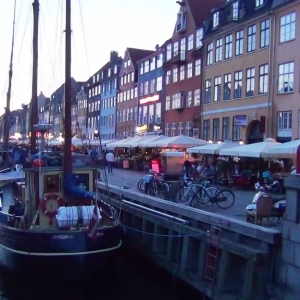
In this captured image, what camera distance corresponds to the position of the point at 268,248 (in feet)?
36.7

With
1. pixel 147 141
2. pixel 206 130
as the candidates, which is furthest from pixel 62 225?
pixel 206 130

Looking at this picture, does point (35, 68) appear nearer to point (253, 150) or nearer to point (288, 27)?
point (253, 150)

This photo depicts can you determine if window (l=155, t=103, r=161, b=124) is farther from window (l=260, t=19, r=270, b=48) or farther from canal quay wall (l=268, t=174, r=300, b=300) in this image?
canal quay wall (l=268, t=174, r=300, b=300)

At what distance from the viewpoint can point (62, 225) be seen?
14.7 metres

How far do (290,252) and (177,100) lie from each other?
40646 mm

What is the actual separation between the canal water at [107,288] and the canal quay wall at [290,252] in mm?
3211

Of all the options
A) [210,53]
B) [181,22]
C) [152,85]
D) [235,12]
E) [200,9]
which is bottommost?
[152,85]

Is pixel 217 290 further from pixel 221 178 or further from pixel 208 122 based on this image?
pixel 208 122

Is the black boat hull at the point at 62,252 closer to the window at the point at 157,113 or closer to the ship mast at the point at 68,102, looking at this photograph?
the ship mast at the point at 68,102

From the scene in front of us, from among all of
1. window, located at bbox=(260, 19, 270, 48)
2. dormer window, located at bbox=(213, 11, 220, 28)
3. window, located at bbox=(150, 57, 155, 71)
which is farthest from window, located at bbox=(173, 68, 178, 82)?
window, located at bbox=(260, 19, 270, 48)

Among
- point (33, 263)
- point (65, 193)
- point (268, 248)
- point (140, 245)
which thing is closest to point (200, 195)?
point (140, 245)

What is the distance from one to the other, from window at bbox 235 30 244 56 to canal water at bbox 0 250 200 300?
2538 centimetres

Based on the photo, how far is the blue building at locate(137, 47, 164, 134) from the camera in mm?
55869

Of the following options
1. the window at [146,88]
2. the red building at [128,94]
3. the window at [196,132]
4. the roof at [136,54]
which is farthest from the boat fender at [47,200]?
the roof at [136,54]
